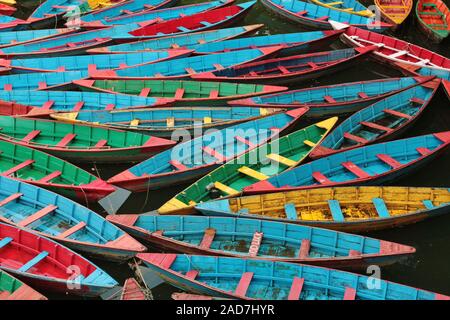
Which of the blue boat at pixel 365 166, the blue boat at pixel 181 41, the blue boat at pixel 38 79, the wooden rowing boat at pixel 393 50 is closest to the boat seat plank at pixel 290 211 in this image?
the blue boat at pixel 365 166

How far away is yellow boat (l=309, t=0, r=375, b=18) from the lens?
24.8 meters

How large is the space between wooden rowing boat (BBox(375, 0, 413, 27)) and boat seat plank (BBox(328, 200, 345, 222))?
1149cm

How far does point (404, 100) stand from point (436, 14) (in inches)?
304

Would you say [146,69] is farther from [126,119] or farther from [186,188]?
[186,188]

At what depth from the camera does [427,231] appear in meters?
15.3

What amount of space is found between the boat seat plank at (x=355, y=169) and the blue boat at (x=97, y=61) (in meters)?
7.92

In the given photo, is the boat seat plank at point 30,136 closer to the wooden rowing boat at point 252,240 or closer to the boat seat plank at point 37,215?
the boat seat plank at point 37,215

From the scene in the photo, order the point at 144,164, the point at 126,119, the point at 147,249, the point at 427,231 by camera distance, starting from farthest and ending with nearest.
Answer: the point at 126,119 → the point at 144,164 → the point at 427,231 → the point at 147,249

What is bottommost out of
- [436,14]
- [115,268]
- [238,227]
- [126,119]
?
[115,268]

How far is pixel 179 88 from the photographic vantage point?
1969 centimetres

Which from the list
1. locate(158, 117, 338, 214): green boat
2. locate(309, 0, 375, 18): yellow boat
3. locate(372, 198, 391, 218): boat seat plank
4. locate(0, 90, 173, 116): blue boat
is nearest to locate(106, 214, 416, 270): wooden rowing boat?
locate(158, 117, 338, 214): green boat

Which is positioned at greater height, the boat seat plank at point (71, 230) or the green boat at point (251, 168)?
the green boat at point (251, 168)

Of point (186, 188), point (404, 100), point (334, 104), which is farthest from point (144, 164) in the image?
point (404, 100)

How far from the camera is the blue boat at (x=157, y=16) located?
23906mm
